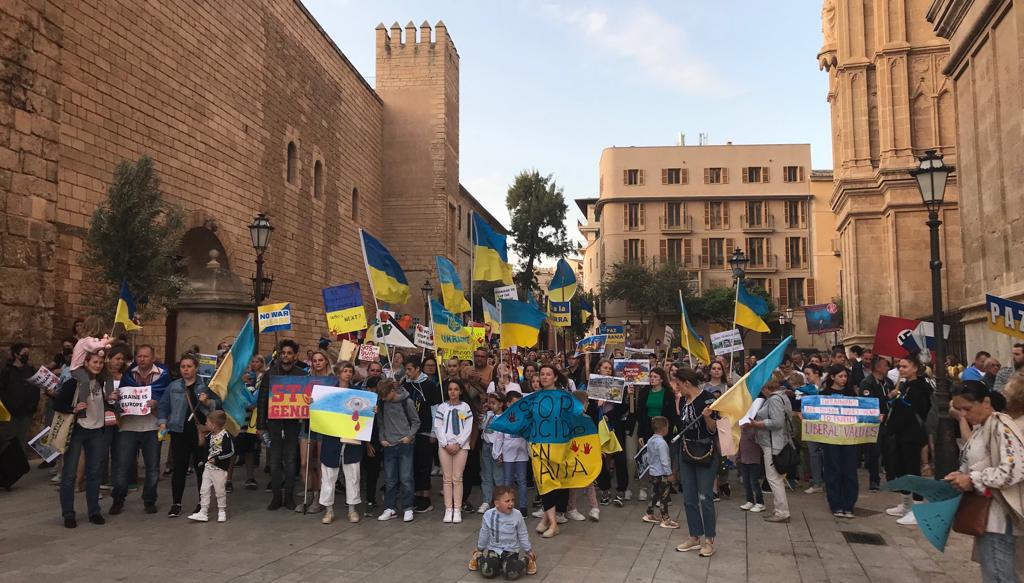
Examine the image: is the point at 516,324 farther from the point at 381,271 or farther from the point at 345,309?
the point at 345,309

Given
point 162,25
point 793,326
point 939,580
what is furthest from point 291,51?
point 793,326

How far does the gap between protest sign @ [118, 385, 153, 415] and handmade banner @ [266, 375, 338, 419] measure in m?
1.37

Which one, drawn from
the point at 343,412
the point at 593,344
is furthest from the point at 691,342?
the point at 343,412

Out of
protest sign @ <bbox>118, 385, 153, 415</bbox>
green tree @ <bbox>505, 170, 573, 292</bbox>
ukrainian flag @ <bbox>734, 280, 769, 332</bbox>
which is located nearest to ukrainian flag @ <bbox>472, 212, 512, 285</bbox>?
ukrainian flag @ <bbox>734, 280, 769, 332</bbox>

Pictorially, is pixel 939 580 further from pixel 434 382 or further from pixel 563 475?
pixel 434 382

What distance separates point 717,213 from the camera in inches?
2238

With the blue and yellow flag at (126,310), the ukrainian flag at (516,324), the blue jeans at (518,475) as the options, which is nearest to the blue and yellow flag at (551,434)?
the blue jeans at (518,475)

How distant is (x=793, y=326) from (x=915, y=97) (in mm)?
29310

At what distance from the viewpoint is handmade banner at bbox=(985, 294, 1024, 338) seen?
8.98m

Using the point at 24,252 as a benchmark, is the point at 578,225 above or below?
above

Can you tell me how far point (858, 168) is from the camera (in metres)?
26.7

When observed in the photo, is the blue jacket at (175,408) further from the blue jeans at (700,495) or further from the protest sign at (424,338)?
the blue jeans at (700,495)

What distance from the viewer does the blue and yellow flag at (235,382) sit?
8992mm

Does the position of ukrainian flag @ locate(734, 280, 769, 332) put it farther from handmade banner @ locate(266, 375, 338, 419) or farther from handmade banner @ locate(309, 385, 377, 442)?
handmade banner @ locate(266, 375, 338, 419)
